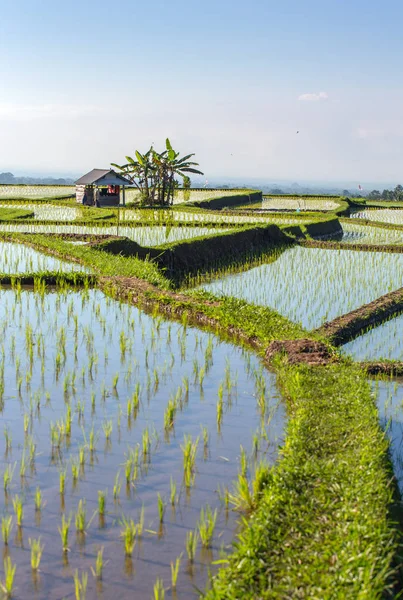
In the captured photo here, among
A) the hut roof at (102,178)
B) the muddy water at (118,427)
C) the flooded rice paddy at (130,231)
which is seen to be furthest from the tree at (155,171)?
the muddy water at (118,427)

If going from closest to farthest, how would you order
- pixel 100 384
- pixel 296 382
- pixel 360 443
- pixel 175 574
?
pixel 175 574 < pixel 360 443 < pixel 296 382 < pixel 100 384

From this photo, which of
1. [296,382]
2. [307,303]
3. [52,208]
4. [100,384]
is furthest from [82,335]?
[52,208]

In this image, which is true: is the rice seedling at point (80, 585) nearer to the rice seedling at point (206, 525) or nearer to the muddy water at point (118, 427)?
the muddy water at point (118, 427)

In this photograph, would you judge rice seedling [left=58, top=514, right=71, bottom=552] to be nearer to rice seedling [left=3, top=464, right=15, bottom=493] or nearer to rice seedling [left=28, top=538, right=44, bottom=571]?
rice seedling [left=28, top=538, right=44, bottom=571]

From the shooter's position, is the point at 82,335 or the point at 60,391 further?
the point at 82,335

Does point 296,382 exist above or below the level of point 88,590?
above

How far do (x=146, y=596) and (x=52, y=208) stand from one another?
16.8 m

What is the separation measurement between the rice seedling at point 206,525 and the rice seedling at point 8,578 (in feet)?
2.26

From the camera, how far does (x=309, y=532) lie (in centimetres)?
277

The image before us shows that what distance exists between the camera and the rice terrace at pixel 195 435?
269 centimetres

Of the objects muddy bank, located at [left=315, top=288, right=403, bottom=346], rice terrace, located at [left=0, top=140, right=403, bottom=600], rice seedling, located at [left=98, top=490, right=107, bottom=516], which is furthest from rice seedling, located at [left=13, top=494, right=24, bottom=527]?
muddy bank, located at [left=315, top=288, right=403, bottom=346]

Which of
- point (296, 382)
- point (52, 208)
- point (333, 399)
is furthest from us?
point (52, 208)

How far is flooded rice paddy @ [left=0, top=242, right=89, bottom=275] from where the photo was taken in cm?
893

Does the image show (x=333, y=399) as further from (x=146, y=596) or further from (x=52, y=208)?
(x=52, y=208)
